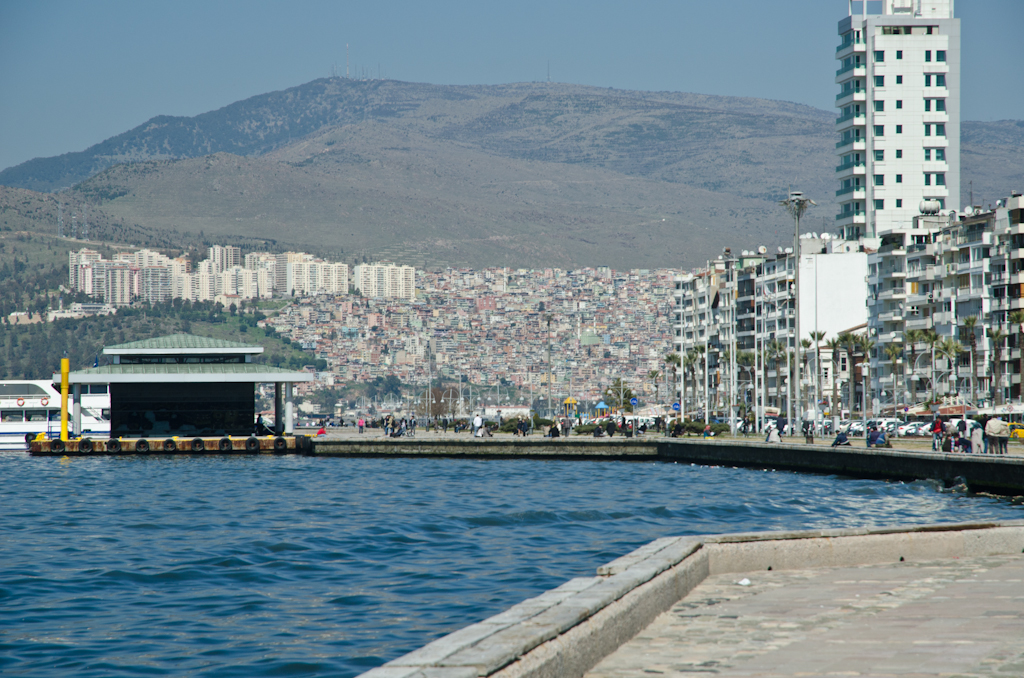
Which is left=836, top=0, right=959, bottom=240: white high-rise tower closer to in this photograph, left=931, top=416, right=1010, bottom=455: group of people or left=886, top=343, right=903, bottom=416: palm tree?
left=886, top=343, right=903, bottom=416: palm tree

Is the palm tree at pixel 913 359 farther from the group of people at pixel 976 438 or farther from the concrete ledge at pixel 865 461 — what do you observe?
the group of people at pixel 976 438

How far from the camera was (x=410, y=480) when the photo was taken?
45375 millimetres

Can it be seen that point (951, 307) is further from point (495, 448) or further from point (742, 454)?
point (742, 454)

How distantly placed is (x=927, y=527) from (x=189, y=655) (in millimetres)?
7883

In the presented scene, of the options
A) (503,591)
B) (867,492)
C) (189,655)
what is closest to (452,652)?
(189,655)

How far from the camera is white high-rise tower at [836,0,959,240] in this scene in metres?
131

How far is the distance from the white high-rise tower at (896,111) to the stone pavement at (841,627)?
126 meters

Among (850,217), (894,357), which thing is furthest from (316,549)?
(850,217)

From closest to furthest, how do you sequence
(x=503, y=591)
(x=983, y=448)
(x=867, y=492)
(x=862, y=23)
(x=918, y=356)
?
(x=503, y=591), (x=867, y=492), (x=983, y=448), (x=918, y=356), (x=862, y=23)

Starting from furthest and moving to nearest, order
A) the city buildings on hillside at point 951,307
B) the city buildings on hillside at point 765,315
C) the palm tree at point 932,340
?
the city buildings on hillside at point 765,315 < the palm tree at point 932,340 < the city buildings on hillside at point 951,307

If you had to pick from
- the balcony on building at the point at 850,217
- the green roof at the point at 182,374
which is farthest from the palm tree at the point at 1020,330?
the green roof at the point at 182,374

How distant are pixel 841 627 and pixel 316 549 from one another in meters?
13.9

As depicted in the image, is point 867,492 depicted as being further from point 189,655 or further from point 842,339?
point 842,339

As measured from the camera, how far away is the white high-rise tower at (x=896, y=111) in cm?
13062
